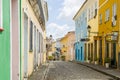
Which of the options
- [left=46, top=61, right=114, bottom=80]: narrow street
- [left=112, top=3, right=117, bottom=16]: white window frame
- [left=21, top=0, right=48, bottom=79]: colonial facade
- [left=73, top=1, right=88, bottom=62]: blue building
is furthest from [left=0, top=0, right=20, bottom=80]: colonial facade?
[left=73, top=1, right=88, bottom=62]: blue building

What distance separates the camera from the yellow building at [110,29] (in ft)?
74.8

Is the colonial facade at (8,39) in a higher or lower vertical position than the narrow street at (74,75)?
higher

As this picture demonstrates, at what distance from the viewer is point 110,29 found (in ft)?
83.4

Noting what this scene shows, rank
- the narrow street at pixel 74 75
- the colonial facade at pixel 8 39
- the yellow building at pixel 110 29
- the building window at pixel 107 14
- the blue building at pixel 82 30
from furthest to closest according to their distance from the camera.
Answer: the blue building at pixel 82 30, the building window at pixel 107 14, the yellow building at pixel 110 29, the narrow street at pixel 74 75, the colonial facade at pixel 8 39

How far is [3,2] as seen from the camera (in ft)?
20.0

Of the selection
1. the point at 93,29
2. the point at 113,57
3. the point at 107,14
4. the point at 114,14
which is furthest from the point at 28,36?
the point at 93,29

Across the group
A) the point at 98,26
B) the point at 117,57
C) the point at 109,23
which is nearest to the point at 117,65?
the point at 117,57

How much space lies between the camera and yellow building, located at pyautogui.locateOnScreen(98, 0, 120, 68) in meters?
22.8

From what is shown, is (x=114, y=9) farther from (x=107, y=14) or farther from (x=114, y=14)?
(x=107, y=14)

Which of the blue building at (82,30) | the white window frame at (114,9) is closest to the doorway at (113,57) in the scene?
the white window frame at (114,9)

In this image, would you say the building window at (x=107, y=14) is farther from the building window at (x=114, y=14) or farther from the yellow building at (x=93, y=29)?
the yellow building at (x=93, y=29)

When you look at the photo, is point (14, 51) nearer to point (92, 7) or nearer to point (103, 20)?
point (103, 20)

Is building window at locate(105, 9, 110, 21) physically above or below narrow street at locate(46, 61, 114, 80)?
above

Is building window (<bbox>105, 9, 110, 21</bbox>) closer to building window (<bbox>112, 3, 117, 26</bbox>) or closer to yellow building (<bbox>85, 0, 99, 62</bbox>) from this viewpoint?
building window (<bbox>112, 3, 117, 26</bbox>)
